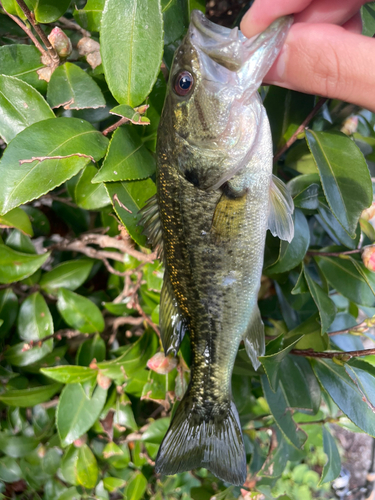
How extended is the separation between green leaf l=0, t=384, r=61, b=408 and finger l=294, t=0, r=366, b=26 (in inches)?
55.8

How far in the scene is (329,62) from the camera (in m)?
0.72

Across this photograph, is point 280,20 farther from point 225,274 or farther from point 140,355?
point 140,355

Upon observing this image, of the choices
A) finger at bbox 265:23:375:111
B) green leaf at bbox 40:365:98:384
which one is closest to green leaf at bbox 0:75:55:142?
finger at bbox 265:23:375:111

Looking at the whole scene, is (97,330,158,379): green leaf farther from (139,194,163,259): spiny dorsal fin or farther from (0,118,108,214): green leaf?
(0,118,108,214): green leaf

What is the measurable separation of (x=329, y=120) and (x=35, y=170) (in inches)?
32.9

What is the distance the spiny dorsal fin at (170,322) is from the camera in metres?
0.99

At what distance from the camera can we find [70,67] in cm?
85

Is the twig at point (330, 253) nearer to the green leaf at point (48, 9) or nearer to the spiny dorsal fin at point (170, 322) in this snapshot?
the spiny dorsal fin at point (170, 322)

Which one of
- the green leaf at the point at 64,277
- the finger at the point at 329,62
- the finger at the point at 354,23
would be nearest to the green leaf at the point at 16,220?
the green leaf at the point at 64,277

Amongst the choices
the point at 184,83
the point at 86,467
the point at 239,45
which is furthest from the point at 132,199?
the point at 86,467

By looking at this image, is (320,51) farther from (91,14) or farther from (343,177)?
(91,14)

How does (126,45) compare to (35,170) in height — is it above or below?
above

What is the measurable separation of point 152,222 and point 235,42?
49 centimetres

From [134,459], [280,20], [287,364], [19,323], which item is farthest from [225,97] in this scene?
[134,459]
